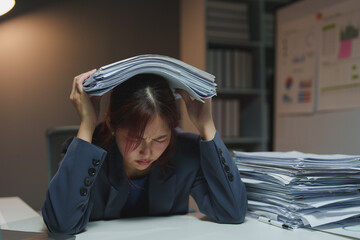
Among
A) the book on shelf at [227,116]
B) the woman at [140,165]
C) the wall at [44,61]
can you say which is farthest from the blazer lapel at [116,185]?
the book on shelf at [227,116]

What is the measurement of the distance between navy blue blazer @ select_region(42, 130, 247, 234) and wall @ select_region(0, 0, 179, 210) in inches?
60.5

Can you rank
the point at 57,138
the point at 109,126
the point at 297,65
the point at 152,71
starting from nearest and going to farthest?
the point at 152,71 < the point at 109,126 < the point at 57,138 < the point at 297,65

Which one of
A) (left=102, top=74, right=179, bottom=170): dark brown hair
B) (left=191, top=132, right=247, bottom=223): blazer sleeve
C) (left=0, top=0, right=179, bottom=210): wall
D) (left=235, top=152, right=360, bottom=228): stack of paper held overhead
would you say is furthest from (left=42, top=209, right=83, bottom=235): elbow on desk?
(left=0, top=0, right=179, bottom=210): wall

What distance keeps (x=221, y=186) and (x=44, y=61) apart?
2.08 m

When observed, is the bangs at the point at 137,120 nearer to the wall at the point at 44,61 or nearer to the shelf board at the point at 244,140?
the wall at the point at 44,61

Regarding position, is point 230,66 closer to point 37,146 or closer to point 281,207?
point 37,146

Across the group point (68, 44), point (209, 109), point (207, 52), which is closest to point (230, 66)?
point (207, 52)

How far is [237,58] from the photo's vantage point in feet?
9.27

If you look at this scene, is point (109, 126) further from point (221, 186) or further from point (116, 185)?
point (221, 186)

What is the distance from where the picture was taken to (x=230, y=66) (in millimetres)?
2803

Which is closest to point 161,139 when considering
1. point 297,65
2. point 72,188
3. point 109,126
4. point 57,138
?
point 109,126

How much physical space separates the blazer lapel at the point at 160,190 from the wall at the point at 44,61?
1550mm

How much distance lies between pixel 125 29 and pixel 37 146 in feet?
3.73

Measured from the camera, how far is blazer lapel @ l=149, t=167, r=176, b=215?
1.01 meters
